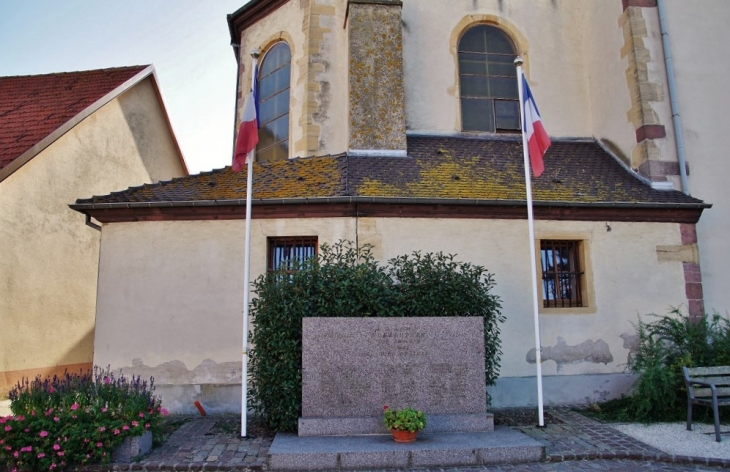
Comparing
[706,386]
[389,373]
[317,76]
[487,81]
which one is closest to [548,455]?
[389,373]

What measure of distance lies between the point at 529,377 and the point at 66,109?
12526 mm

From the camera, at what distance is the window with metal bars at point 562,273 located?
34.0ft

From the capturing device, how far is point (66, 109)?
44.8ft

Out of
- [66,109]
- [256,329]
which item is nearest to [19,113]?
[66,109]

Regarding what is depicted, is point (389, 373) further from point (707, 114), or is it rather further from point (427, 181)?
point (707, 114)

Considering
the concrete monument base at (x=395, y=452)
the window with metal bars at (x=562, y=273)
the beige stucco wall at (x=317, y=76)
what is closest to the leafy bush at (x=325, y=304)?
the concrete monument base at (x=395, y=452)

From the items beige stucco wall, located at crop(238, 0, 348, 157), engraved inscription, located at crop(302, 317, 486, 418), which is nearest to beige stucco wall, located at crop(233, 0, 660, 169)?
beige stucco wall, located at crop(238, 0, 348, 157)

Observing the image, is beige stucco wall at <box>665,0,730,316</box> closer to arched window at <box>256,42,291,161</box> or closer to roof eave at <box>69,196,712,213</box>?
roof eave at <box>69,196,712,213</box>

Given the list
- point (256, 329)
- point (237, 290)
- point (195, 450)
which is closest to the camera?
point (195, 450)

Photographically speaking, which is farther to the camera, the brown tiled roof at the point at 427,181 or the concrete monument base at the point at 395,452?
the brown tiled roof at the point at 427,181

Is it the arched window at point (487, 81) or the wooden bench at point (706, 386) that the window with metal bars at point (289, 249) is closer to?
the arched window at point (487, 81)

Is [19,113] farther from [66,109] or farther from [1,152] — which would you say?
[1,152]

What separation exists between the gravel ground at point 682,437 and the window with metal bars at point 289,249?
579 centimetres

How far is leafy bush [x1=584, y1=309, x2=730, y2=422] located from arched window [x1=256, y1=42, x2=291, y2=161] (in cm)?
882
